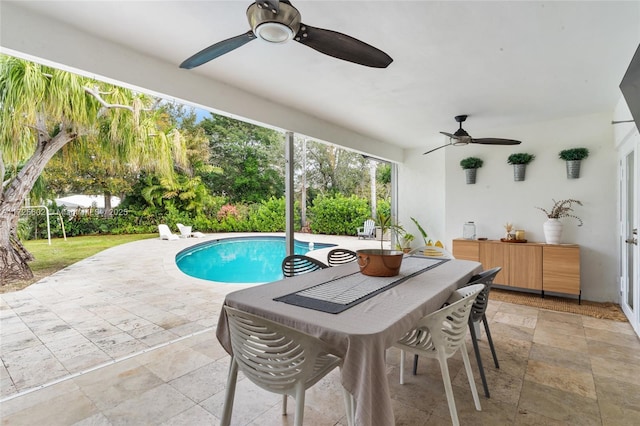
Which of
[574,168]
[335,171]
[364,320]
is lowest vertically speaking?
[364,320]

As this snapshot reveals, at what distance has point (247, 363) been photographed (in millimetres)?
1442

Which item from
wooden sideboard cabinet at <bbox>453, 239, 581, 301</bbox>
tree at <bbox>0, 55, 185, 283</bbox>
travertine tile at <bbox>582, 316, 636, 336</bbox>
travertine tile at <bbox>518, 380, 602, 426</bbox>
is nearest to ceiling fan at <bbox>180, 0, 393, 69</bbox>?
travertine tile at <bbox>518, 380, 602, 426</bbox>

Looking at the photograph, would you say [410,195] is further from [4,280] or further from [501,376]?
[4,280]

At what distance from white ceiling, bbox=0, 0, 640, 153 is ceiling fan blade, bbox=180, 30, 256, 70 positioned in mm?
421

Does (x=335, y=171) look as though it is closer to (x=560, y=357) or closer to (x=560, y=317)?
(x=560, y=317)

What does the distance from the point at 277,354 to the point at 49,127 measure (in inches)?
222

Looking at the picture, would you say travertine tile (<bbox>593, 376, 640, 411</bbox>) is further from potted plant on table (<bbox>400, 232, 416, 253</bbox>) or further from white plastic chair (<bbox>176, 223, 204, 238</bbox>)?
white plastic chair (<bbox>176, 223, 204, 238</bbox>)

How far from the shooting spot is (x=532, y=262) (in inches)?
171

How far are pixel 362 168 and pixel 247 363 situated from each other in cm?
1367

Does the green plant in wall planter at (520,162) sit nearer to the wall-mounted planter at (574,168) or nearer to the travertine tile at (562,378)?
the wall-mounted planter at (574,168)

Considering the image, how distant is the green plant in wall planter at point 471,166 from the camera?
5.12 metres

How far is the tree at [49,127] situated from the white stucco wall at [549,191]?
5.32 metres

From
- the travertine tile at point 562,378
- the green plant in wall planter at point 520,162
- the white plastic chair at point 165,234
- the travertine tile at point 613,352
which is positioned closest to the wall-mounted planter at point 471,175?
the green plant in wall planter at point 520,162

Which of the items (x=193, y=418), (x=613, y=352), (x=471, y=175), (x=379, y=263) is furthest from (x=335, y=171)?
(x=193, y=418)
